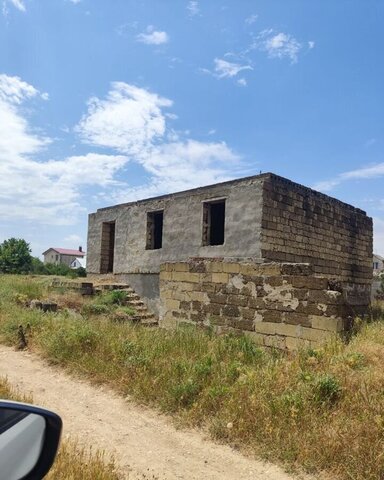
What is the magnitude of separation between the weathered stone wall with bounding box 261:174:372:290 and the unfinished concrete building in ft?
0.09

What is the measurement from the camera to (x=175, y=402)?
16.2 feet

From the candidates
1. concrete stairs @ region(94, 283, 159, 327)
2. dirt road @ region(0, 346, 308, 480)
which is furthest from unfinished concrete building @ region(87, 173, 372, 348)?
dirt road @ region(0, 346, 308, 480)

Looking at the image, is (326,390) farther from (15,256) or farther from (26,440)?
(15,256)

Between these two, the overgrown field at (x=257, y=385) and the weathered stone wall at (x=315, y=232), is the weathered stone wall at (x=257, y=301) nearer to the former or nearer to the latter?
the overgrown field at (x=257, y=385)

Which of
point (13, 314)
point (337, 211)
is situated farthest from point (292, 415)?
point (337, 211)

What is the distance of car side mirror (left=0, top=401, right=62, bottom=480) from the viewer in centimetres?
142

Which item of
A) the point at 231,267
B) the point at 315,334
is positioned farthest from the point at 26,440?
the point at 231,267

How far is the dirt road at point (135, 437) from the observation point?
370 cm

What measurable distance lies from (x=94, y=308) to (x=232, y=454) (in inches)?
356

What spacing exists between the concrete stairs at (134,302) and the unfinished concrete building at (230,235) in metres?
0.27

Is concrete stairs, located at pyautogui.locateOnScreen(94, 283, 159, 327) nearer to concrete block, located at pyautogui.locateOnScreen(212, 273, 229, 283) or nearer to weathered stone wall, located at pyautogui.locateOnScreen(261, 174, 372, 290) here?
weathered stone wall, located at pyautogui.locateOnScreen(261, 174, 372, 290)

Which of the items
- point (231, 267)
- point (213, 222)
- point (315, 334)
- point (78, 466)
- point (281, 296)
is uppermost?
point (213, 222)

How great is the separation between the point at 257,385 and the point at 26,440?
3676 mm

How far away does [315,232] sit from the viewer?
1342 centimetres
